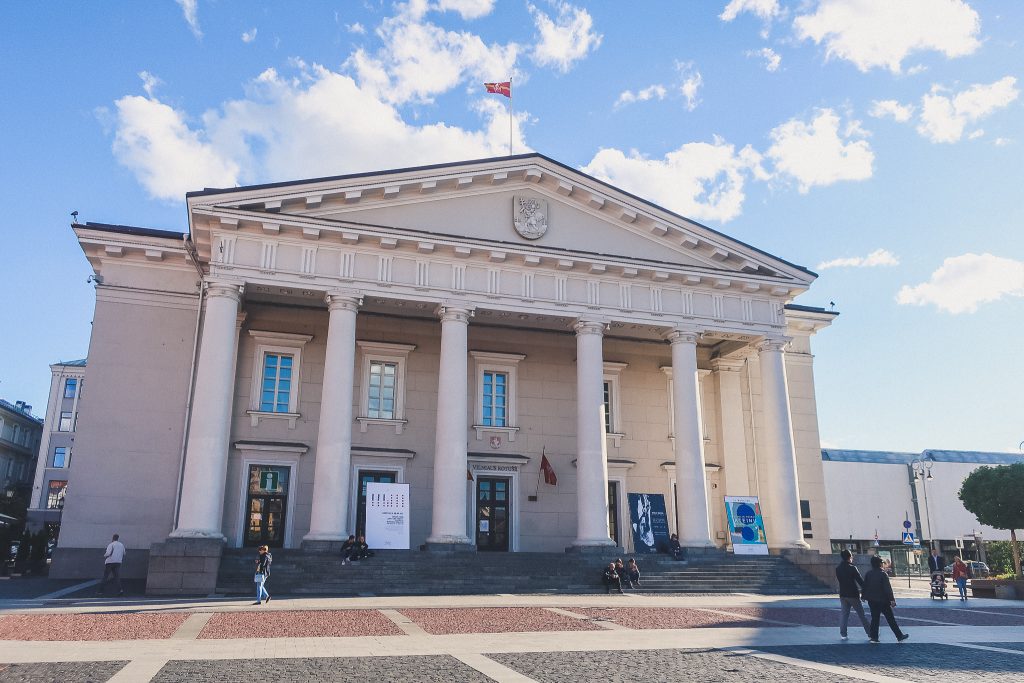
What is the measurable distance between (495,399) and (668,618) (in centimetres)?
1397

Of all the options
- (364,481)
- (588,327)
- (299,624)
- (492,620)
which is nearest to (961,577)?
(588,327)

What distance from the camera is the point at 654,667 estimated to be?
9.46 meters

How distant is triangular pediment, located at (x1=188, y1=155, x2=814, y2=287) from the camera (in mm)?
24188

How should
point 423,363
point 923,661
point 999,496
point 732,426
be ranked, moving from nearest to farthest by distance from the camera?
point 923,661, point 423,363, point 732,426, point 999,496

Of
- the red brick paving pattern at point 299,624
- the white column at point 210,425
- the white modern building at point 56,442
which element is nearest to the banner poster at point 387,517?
the white column at point 210,425

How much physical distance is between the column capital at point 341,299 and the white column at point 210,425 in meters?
2.73

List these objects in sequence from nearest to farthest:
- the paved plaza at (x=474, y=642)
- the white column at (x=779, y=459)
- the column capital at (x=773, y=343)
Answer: the paved plaza at (x=474, y=642) < the white column at (x=779, y=459) < the column capital at (x=773, y=343)

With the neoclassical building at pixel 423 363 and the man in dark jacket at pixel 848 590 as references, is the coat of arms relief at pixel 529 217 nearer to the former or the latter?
the neoclassical building at pixel 423 363

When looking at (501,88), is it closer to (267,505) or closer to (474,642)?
(267,505)

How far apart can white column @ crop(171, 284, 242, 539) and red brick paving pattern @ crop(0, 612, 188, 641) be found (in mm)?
6358

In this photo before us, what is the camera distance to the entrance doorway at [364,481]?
85.8 ft

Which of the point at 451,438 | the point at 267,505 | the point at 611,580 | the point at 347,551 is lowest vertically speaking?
the point at 611,580

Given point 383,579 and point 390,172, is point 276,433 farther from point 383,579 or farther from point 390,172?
point 390,172

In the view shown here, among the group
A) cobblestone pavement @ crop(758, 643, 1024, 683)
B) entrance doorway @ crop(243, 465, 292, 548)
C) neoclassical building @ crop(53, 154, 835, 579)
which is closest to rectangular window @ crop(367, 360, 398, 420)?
neoclassical building @ crop(53, 154, 835, 579)
